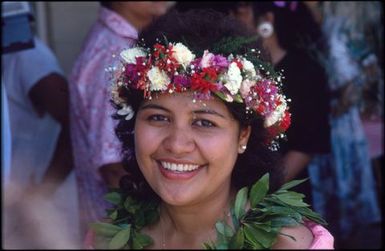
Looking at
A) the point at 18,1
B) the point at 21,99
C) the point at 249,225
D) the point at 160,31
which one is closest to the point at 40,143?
the point at 21,99

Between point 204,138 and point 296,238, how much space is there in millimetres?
473

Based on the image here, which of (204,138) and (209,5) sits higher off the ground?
(209,5)

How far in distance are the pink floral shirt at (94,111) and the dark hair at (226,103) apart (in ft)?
2.97

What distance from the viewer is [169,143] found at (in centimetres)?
285

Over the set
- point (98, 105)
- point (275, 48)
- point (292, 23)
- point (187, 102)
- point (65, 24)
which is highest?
point (65, 24)

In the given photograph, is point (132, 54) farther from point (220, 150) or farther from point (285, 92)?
point (285, 92)

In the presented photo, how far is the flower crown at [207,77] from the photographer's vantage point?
2855 millimetres

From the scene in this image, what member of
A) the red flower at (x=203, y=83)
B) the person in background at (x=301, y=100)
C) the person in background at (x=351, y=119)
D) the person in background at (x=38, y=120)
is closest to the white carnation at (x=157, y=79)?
the red flower at (x=203, y=83)

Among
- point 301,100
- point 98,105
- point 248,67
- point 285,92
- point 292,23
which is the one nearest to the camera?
point 248,67

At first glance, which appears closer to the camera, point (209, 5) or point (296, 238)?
point (296, 238)

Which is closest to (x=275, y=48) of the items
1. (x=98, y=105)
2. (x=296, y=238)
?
(x=98, y=105)

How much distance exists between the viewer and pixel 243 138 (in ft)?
9.99

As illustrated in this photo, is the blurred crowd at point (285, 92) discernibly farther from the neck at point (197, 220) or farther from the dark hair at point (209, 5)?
the neck at point (197, 220)

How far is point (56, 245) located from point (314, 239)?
2.97 ft
